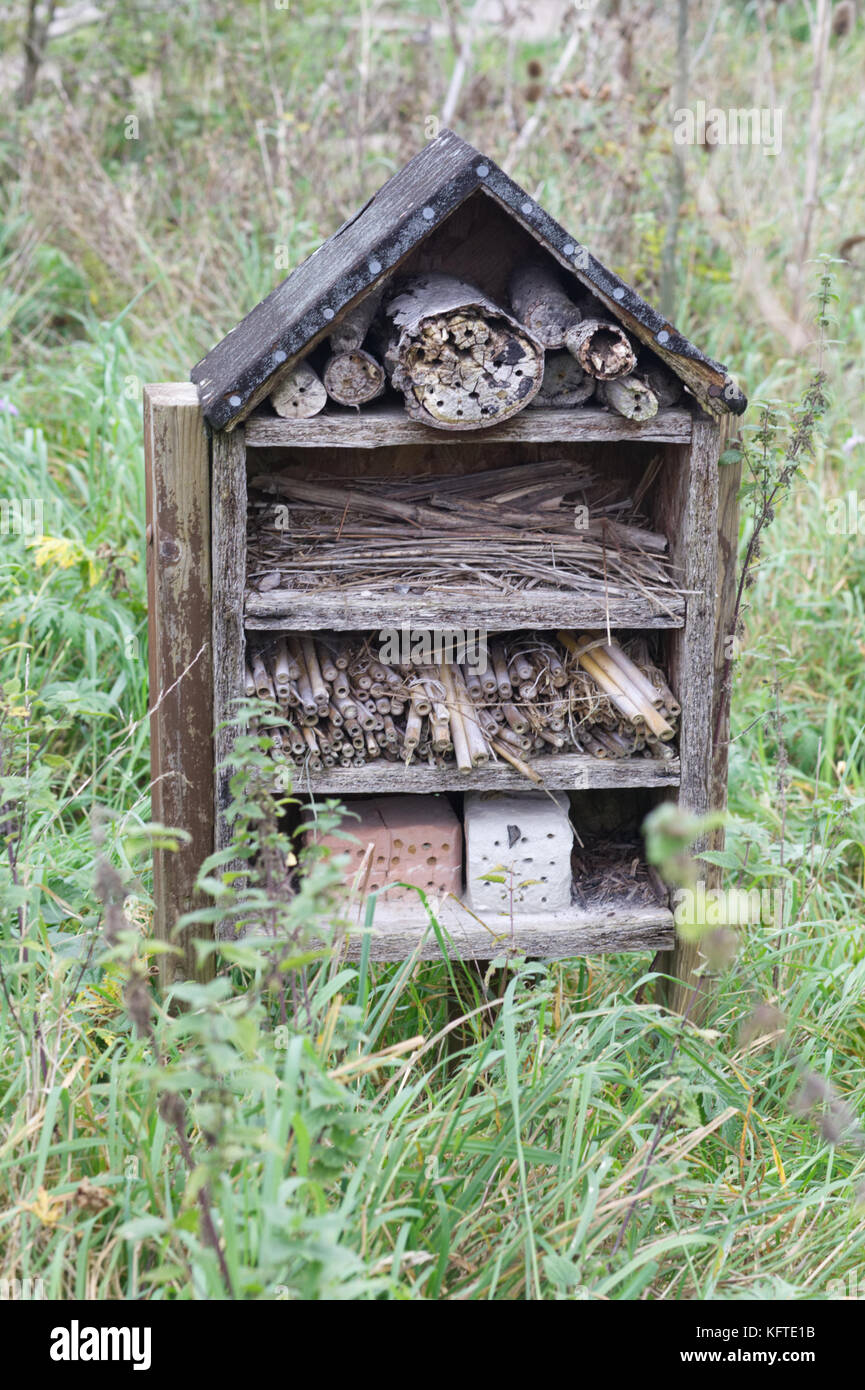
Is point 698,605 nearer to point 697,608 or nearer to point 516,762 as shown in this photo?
point 697,608

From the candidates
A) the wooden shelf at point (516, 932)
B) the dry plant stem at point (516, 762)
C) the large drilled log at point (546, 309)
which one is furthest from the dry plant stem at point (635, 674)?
the large drilled log at point (546, 309)

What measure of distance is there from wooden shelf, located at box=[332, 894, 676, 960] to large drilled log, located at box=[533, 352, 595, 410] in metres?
1.14

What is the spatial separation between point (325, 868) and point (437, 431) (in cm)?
120

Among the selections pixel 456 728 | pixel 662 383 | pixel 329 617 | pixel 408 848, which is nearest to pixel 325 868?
pixel 329 617

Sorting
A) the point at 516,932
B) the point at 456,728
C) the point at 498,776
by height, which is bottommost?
the point at 516,932

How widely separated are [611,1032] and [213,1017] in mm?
1424

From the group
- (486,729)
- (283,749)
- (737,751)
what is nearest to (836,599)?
(737,751)

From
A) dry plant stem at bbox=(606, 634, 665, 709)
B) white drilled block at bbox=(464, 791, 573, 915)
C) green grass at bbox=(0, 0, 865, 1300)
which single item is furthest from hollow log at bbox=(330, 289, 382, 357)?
white drilled block at bbox=(464, 791, 573, 915)

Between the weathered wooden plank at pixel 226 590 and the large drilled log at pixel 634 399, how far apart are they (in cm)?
79

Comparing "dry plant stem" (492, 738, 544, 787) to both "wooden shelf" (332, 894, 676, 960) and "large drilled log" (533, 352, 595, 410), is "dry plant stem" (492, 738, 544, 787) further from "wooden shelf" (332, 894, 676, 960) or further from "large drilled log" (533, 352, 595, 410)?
"large drilled log" (533, 352, 595, 410)

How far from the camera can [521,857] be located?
301cm

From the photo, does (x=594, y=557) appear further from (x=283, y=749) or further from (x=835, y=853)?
(x=835, y=853)

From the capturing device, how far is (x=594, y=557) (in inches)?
119

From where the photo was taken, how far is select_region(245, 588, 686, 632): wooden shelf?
2.77m
